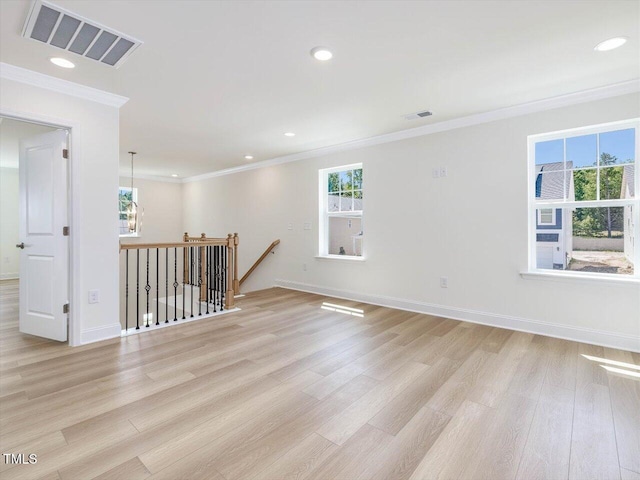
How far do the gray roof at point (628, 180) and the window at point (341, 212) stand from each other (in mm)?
2997

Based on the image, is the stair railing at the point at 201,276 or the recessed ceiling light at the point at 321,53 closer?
the recessed ceiling light at the point at 321,53

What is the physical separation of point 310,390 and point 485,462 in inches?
44.4

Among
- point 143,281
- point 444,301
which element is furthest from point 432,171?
point 143,281

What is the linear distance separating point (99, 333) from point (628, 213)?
536 centimetres

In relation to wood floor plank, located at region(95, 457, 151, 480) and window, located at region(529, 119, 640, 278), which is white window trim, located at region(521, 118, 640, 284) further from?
wood floor plank, located at region(95, 457, 151, 480)

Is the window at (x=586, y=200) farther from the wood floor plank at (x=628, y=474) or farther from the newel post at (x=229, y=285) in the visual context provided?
the newel post at (x=229, y=285)

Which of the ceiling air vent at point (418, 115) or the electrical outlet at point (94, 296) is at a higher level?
the ceiling air vent at point (418, 115)

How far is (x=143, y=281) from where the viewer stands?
7.68 meters

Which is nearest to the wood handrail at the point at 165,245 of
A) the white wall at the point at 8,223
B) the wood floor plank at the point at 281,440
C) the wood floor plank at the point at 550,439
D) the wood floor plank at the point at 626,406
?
the wood floor plank at the point at 281,440

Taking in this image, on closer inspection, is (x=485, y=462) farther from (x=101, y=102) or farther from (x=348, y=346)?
(x=101, y=102)

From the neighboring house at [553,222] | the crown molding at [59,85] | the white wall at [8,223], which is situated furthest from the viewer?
the white wall at [8,223]

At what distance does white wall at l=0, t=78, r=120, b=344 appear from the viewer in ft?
9.92

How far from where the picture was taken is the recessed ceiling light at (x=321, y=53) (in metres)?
2.37

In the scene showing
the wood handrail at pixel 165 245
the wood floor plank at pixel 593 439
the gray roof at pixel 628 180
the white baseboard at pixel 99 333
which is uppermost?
the gray roof at pixel 628 180
